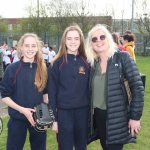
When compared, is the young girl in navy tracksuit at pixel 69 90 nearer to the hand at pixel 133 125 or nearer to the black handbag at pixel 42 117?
the black handbag at pixel 42 117

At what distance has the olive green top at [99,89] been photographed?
8.97 feet

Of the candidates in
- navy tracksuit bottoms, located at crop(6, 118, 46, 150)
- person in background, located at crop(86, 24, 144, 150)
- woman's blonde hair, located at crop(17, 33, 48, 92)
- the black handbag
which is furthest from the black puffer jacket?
navy tracksuit bottoms, located at crop(6, 118, 46, 150)

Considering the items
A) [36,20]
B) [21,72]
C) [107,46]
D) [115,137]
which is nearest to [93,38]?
[107,46]

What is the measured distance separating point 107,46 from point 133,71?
45 centimetres

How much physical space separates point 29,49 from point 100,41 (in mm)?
828

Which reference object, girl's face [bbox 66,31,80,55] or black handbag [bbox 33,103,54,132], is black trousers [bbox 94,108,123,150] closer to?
black handbag [bbox 33,103,54,132]

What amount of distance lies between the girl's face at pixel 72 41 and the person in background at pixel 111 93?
16 centimetres

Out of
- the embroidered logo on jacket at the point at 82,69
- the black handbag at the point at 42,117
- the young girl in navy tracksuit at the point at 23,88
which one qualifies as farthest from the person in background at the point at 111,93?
the young girl in navy tracksuit at the point at 23,88

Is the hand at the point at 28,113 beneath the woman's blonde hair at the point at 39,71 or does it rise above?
beneath

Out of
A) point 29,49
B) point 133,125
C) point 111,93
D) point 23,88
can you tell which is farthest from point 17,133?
point 133,125

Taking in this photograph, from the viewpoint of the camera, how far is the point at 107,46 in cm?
283

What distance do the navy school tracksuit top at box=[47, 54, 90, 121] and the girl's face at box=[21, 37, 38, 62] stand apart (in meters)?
0.27

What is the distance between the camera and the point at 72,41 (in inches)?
114

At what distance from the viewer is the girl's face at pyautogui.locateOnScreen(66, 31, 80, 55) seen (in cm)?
291
